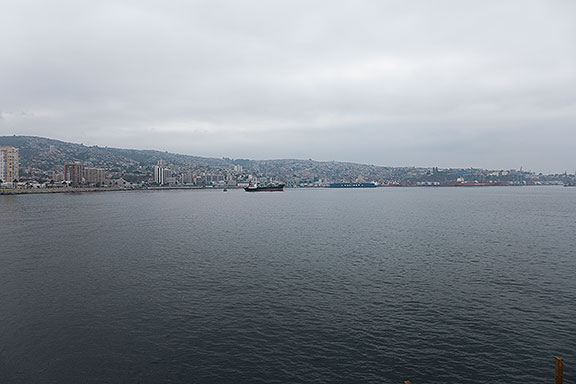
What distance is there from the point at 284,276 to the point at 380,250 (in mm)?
15736

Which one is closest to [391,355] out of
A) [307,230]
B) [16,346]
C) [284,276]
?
[284,276]

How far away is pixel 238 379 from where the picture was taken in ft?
52.1

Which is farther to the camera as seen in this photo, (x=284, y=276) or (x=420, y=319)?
(x=284, y=276)

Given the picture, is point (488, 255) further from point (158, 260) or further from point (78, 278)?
point (78, 278)

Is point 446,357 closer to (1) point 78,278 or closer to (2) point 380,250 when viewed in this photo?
(2) point 380,250

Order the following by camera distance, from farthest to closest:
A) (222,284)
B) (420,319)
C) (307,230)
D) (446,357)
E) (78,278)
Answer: (307,230), (78,278), (222,284), (420,319), (446,357)

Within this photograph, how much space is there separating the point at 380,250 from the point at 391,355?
25.2m

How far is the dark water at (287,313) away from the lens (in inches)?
655

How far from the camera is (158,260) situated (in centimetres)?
3731

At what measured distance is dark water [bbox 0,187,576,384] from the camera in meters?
16.6

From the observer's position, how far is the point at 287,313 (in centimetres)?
2270

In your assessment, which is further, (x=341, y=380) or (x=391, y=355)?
(x=391, y=355)

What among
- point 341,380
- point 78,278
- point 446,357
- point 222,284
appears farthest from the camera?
point 78,278

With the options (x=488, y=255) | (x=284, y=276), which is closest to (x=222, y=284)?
(x=284, y=276)
